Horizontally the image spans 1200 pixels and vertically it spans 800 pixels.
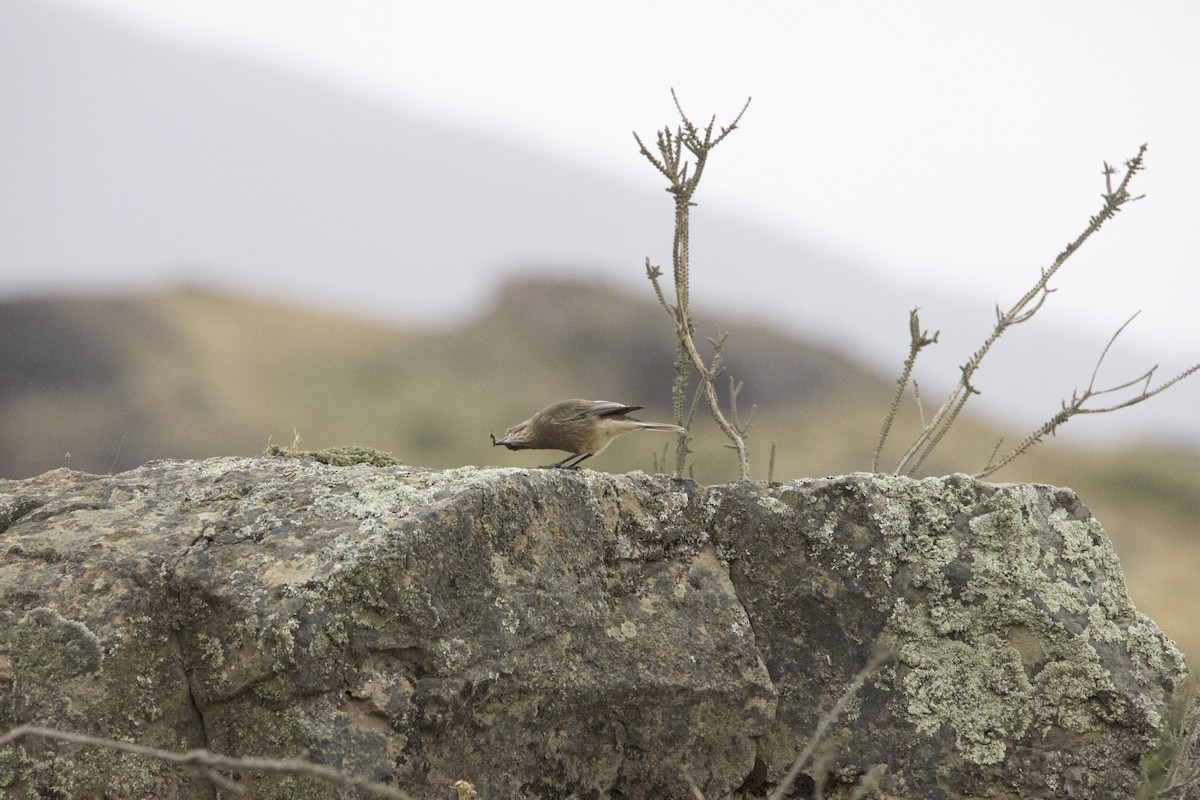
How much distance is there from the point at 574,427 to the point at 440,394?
89.8ft

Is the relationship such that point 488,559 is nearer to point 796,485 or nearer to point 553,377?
point 796,485

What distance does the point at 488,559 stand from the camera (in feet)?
12.2

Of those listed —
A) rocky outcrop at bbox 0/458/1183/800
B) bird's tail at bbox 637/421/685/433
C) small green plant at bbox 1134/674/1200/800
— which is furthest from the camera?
bird's tail at bbox 637/421/685/433

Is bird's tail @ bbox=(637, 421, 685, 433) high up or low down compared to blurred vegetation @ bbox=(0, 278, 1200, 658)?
up

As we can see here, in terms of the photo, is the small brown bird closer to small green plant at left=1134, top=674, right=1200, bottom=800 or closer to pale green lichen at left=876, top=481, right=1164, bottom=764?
pale green lichen at left=876, top=481, right=1164, bottom=764

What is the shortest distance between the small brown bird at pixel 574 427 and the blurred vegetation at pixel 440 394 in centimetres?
1608

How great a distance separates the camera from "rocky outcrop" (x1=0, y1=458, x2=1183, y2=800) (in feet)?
11.3

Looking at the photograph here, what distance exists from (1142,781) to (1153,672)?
0.46m

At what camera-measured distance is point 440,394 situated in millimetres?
31984

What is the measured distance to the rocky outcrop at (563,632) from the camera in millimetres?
3443

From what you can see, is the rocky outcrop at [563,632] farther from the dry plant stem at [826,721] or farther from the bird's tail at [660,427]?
the bird's tail at [660,427]

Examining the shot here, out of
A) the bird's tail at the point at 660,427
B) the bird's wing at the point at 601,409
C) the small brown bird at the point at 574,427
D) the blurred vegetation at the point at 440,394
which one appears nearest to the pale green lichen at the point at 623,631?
the small brown bird at the point at 574,427

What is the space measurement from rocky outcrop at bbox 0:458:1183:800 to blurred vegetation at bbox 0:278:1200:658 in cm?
1702

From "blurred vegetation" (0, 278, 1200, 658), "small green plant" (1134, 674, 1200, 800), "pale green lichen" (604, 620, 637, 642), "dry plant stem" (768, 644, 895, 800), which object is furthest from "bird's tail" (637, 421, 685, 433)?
"blurred vegetation" (0, 278, 1200, 658)
